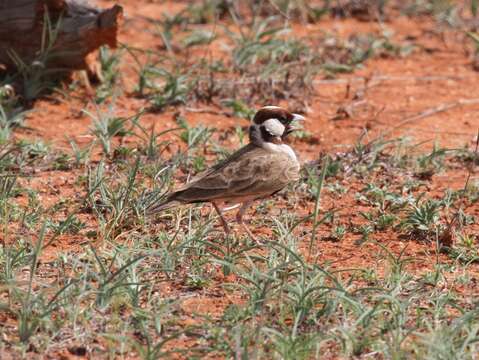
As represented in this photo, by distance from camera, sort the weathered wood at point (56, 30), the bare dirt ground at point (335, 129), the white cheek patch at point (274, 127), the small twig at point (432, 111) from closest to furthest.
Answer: the bare dirt ground at point (335, 129), the white cheek patch at point (274, 127), the weathered wood at point (56, 30), the small twig at point (432, 111)

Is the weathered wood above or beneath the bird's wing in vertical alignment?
above

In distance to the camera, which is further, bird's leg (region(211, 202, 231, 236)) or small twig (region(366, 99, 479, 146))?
small twig (region(366, 99, 479, 146))

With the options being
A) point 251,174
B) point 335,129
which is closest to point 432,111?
point 335,129

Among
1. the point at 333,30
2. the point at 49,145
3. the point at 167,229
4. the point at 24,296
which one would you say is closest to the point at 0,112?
the point at 49,145

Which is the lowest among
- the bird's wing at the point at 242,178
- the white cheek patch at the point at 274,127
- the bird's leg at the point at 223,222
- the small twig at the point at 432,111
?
the small twig at the point at 432,111

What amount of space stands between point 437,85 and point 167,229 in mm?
4015

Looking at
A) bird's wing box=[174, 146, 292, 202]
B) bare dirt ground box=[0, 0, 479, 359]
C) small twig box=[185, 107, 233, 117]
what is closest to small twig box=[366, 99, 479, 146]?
bare dirt ground box=[0, 0, 479, 359]

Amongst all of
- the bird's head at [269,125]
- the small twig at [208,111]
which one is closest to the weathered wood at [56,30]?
the small twig at [208,111]

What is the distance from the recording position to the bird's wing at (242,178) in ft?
19.2

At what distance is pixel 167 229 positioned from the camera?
6184mm

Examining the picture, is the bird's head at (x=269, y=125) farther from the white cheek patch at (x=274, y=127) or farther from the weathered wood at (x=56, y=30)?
the weathered wood at (x=56, y=30)

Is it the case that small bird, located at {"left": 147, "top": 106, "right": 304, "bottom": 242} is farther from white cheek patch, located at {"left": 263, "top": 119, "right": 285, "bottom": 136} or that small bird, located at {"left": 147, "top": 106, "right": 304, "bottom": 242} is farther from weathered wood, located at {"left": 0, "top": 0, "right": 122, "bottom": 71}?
weathered wood, located at {"left": 0, "top": 0, "right": 122, "bottom": 71}

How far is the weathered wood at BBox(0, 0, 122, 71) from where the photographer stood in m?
7.85

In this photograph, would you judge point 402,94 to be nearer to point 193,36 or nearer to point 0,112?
point 193,36
